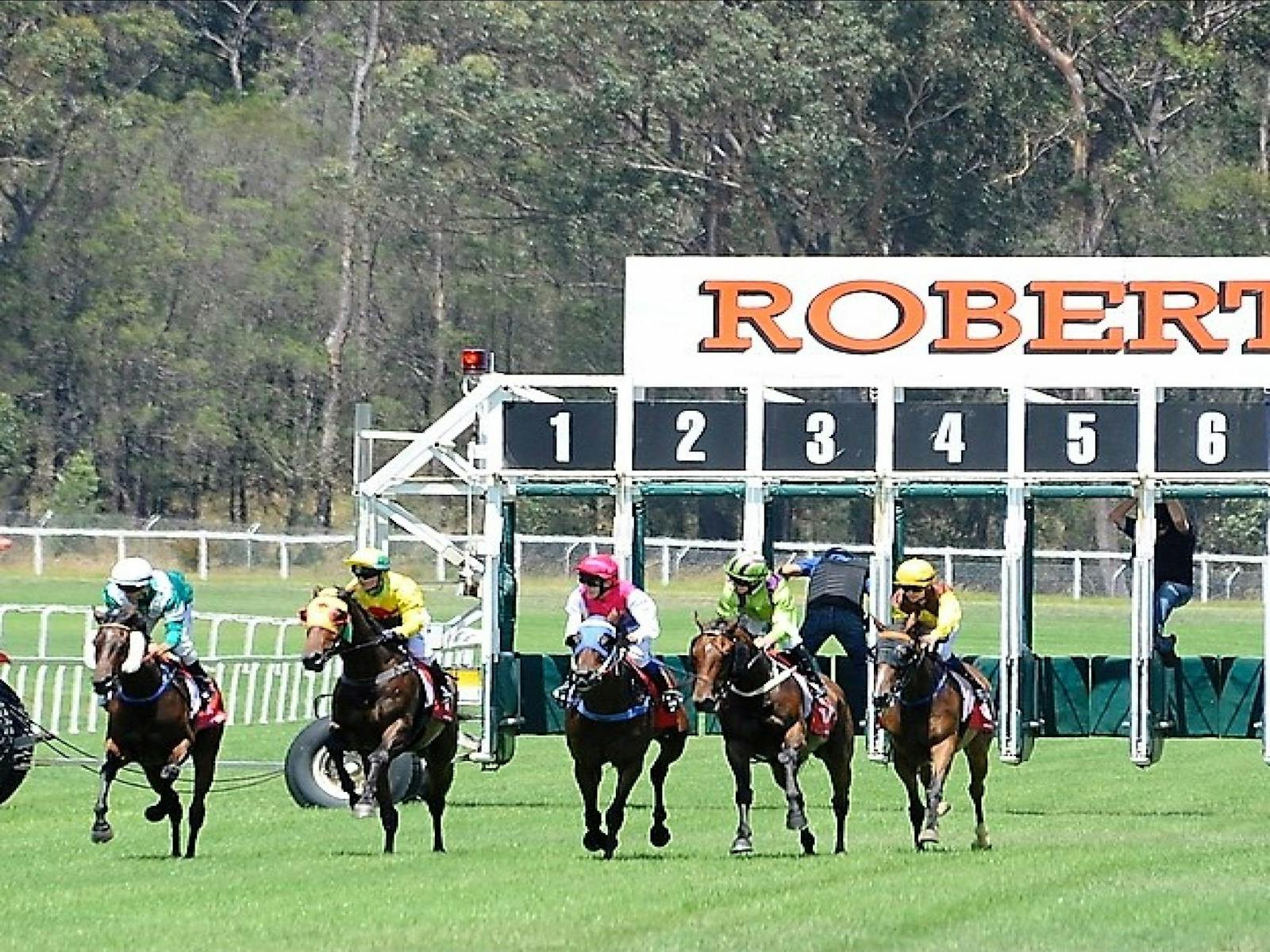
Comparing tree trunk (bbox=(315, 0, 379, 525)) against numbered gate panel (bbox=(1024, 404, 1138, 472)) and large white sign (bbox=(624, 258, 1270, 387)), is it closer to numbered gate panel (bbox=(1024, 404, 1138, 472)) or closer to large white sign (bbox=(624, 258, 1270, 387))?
large white sign (bbox=(624, 258, 1270, 387))

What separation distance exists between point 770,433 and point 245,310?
1594 inches

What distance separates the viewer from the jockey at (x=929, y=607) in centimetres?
1614

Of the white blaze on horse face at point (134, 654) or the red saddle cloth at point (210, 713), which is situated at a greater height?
the white blaze on horse face at point (134, 654)

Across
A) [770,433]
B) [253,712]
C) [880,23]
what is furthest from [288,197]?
[770,433]

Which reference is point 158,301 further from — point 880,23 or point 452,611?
point 452,611

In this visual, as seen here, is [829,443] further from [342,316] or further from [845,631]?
[342,316]

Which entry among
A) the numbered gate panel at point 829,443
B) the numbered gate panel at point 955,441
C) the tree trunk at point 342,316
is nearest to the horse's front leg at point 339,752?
the numbered gate panel at point 829,443

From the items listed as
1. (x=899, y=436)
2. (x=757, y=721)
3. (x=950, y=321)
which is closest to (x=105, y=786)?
(x=757, y=721)

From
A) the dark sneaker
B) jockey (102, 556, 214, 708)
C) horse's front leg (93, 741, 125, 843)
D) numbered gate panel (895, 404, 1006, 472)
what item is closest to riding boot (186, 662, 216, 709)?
jockey (102, 556, 214, 708)

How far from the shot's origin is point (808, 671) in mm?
16312

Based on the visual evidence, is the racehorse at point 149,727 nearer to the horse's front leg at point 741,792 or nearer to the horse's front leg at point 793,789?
the horse's front leg at point 741,792

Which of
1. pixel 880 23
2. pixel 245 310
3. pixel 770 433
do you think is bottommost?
pixel 770 433

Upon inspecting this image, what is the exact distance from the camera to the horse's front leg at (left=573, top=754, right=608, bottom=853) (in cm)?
1566

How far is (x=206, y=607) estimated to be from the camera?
131 feet
